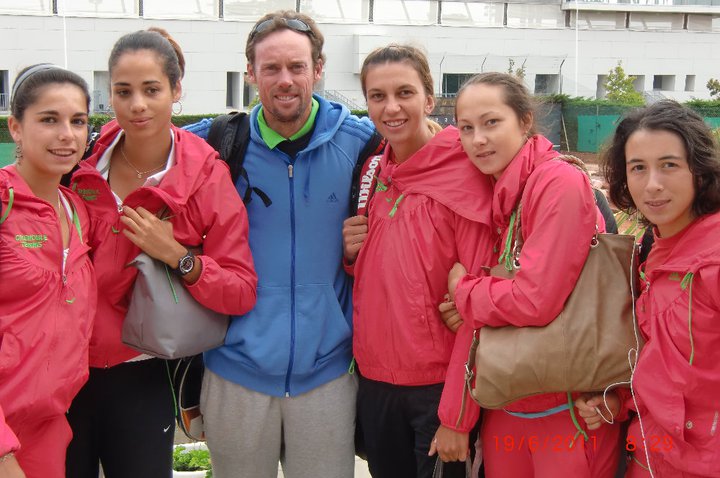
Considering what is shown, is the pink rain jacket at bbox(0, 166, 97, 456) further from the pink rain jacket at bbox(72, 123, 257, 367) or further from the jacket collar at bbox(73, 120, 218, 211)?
the jacket collar at bbox(73, 120, 218, 211)

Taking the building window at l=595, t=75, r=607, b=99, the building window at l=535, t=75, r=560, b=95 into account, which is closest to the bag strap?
the building window at l=535, t=75, r=560, b=95

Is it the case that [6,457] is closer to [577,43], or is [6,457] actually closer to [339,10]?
[339,10]

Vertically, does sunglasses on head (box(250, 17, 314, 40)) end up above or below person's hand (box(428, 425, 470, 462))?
above

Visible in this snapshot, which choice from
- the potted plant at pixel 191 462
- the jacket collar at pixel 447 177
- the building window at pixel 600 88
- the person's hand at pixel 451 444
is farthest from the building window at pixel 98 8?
the person's hand at pixel 451 444

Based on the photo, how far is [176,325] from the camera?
120 inches

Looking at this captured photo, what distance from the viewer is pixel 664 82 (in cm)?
4838

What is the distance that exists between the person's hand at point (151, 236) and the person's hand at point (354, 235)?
71cm

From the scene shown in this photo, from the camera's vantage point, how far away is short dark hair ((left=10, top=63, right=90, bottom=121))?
9.30 feet

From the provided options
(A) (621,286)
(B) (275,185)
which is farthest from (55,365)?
(A) (621,286)

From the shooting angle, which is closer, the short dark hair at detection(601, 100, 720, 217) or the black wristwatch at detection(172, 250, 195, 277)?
the short dark hair at detection(601, 100, 720, 217)

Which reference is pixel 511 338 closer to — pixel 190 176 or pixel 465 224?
pixel 465 224

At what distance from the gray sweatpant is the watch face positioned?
0.59 metres

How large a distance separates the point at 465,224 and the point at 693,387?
1.05 metres

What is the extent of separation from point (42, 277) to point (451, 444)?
Result: 1.68m
